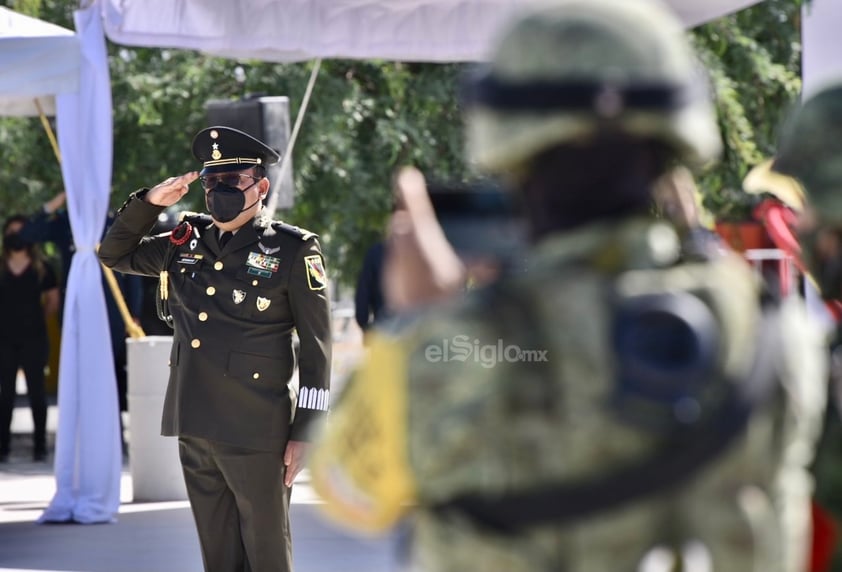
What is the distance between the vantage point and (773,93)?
15.5m

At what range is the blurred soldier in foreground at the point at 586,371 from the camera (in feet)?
6.05

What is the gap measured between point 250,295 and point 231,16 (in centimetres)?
350

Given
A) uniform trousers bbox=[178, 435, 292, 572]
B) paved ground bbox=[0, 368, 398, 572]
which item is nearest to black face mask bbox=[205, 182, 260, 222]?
uniform trousers bbox=[178, 435, 292, 572]

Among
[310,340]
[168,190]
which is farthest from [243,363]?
[168,190]

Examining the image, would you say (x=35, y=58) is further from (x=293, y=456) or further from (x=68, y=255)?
(x=293, y=456)

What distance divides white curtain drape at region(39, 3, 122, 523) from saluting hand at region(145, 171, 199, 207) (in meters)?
3.37

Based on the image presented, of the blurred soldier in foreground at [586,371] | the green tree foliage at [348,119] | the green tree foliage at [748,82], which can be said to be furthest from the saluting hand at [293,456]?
the green tree foliage at [748,82]

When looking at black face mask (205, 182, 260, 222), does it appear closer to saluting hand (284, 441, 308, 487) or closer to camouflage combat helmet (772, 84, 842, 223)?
saluting hand (284, 441, 308, 487)

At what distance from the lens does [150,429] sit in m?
9.57

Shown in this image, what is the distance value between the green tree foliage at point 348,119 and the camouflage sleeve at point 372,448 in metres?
12.1

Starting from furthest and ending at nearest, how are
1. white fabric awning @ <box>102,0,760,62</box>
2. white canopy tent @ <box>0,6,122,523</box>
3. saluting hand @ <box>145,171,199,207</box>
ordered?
white canopy tent @ <box>0,6,122,523</box>, white fabric awning @ <box>102,0,760,62</box>, saluting hand @ <box>145,171,199,207</box>

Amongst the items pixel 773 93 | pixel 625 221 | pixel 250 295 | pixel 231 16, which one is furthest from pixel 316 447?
pixel 773 93

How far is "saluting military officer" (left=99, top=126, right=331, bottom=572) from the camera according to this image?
5.30m

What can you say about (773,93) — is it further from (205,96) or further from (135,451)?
(135,451)
